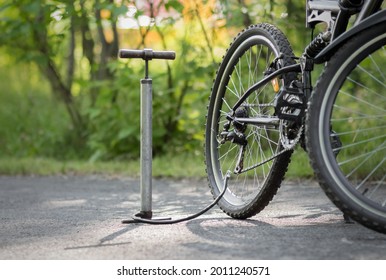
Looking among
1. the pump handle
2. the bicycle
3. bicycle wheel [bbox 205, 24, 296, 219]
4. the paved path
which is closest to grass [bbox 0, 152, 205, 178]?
the paved path

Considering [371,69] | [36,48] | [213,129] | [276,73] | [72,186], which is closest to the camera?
[276,73]

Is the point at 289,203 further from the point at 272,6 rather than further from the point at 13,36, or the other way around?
the point at 13,36

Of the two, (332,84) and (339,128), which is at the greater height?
(332,84)

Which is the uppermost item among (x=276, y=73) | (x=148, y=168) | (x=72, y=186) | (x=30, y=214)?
(x=276, y=73)

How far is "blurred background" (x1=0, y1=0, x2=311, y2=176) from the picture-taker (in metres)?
6.32

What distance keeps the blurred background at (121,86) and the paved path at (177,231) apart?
162 cm

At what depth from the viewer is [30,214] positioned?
380 centimetres

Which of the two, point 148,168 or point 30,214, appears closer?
point 148,168

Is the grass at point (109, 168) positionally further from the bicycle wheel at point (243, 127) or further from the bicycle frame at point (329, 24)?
the bicycle frame at point (329, 24)

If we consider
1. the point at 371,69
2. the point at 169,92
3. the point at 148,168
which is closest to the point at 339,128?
the point at 371,69

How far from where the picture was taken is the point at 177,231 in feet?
9.61

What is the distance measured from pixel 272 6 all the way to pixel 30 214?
329 centimetres

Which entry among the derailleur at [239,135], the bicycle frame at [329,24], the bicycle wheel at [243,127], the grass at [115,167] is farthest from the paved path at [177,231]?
the grass at [115,167]

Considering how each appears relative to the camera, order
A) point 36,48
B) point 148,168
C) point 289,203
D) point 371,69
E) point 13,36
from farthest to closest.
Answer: point 36,48 → point 13,36 → point 371,69 → point 289,203 → point 148,168
